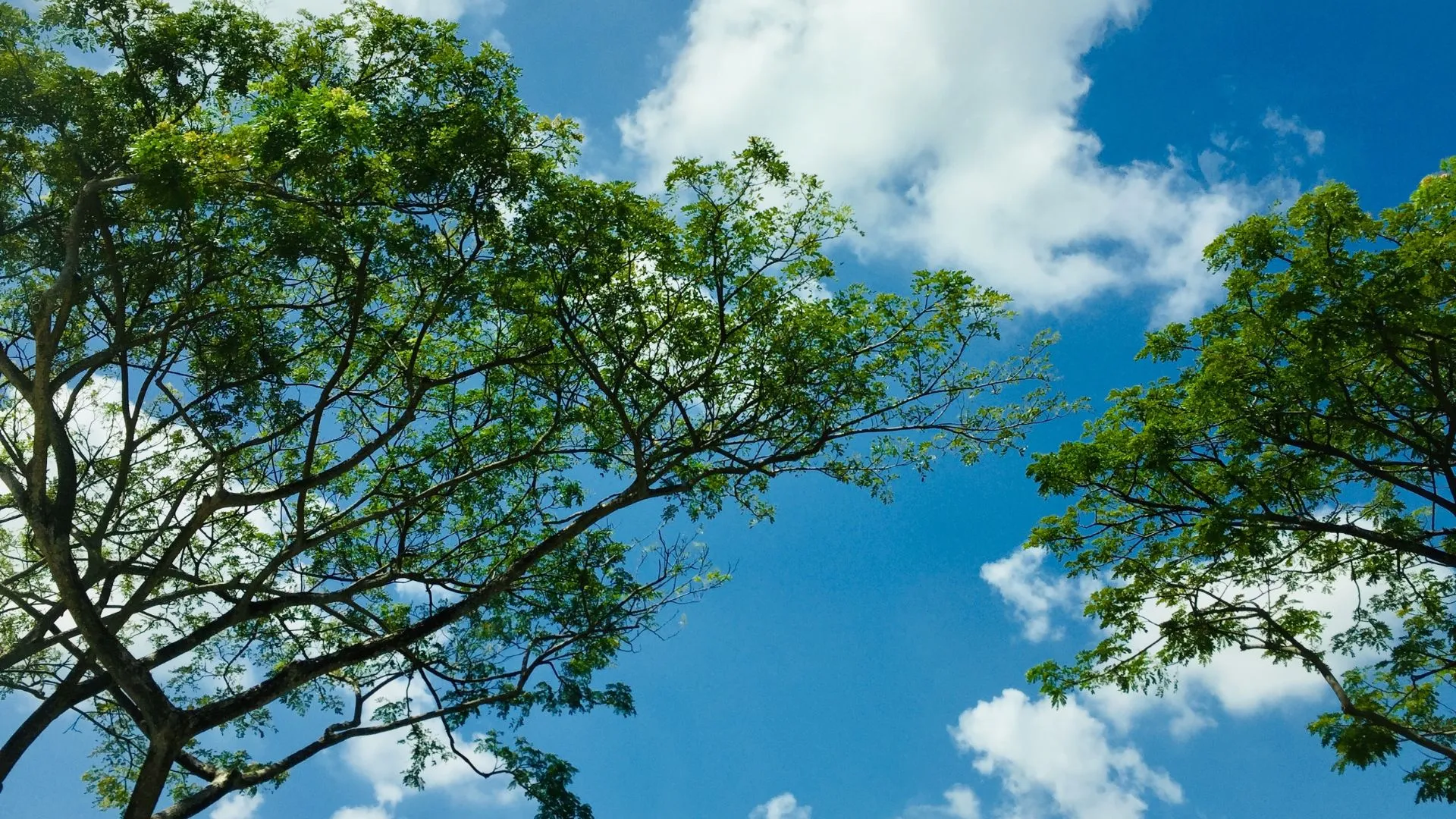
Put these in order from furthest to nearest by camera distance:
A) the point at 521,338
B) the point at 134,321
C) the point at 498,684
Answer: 1. the point at 498,684
2. the point at 521,338
3. the point at 134,321

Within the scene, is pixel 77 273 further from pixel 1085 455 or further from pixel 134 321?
pixel 1085 455

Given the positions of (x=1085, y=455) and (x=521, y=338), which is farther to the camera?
(x=1085, y=455)

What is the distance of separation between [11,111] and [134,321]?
6.08 feet

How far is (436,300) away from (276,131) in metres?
2.38

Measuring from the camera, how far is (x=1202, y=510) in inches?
460

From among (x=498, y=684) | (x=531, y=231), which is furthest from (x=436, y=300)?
(x=498, y=684)

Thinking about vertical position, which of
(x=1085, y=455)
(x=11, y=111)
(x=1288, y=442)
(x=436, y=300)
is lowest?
(x=1288, y=442)

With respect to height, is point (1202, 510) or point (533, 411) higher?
point (533, 411)

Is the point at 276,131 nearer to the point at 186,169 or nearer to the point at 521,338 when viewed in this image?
the point at 186,169

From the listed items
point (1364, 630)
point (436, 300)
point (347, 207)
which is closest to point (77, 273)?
point (347, 207)

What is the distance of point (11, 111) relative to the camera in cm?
855

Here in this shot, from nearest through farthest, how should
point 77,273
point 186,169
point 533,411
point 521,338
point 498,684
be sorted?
point 186,169
point 77,273
point 521,338
point 533,411
point 498,684

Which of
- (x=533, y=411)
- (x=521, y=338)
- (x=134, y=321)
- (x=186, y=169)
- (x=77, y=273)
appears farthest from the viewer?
(x=533, y=411)

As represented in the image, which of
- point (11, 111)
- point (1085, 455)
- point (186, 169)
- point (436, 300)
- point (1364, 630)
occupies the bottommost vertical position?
point (1364, 630)
